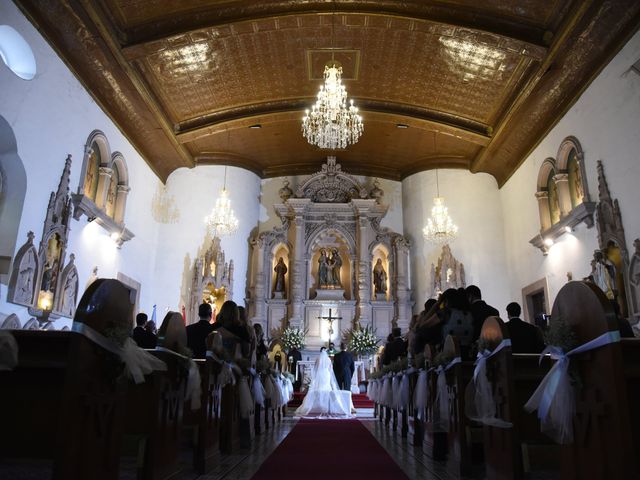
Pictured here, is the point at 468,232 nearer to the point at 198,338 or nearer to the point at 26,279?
the point at 198,338

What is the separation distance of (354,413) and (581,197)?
282 inches

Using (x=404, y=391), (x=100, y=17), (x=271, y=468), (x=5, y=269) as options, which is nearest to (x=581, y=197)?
(x=404, y=391)

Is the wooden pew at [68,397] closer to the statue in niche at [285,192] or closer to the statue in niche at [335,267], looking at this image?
the statue in niche at [335,267]

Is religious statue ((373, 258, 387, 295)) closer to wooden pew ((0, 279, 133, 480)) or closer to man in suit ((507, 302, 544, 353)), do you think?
man in suit ((507, 302, 544, 353))

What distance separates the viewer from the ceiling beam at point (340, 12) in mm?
10516

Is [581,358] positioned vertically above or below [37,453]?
above

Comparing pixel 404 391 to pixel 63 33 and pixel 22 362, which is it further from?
pixel 63 33

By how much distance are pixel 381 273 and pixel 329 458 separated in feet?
41.5

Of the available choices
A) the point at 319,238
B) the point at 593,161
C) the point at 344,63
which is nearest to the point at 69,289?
the point at 344,63

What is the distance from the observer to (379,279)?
17531 mm

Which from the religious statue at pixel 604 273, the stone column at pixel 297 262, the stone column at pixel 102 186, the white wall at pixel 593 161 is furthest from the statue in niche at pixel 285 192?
the religious statue at pixel 604 273

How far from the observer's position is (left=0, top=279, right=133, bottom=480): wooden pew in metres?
2.50

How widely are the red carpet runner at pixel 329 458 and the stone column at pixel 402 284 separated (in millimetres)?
9102

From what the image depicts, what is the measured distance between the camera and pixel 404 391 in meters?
7.04
